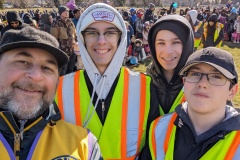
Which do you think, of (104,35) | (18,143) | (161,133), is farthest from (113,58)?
(18,143)

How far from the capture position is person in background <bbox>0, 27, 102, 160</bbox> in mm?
1647

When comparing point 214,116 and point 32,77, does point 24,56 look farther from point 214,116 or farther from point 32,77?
point 214,116

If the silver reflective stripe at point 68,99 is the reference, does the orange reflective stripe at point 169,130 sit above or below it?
below

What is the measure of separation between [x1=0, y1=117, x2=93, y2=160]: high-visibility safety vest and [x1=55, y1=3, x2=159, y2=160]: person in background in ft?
1.01

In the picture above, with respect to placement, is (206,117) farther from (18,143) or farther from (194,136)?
(18,143)

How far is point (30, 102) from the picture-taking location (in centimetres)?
172

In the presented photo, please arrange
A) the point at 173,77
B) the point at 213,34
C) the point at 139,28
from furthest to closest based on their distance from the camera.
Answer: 1. the point at 139,28
2. the point at 213,34
3. the point at 173,77

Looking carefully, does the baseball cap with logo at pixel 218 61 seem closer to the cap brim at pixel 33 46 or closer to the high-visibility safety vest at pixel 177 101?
the high-visibility safety vest at pixel 177 101

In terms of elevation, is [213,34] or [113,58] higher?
[113,58]

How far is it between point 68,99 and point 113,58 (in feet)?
1.62

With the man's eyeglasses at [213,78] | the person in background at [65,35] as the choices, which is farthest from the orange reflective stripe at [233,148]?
the person in background at [65,35]

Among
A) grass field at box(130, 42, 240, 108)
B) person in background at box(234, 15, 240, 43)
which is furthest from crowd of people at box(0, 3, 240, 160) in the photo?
person in background at box(234, 15, 240, 43)

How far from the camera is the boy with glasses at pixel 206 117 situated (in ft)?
5.71

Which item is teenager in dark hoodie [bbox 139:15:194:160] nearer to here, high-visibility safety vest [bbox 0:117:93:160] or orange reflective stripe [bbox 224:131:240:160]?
orange reflective stripe [bbox 224:131:240:160]
